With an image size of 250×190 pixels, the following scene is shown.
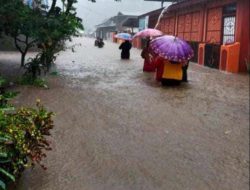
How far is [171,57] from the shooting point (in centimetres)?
1123

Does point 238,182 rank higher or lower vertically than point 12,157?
lower

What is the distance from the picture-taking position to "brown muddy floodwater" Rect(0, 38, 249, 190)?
516 cm

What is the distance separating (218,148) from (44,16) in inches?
260

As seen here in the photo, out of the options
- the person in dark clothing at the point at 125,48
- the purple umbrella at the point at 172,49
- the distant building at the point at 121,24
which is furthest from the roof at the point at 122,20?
the purple umbrella at the point at 172,49

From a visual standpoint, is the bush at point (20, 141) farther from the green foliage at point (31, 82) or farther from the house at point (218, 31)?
the house at point (218, 31)

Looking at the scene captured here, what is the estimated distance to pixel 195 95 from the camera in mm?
10836

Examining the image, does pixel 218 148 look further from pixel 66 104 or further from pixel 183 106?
pixel 66 104

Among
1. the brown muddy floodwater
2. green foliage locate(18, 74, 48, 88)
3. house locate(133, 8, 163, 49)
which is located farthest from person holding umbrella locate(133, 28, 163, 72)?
house locate(133, 8, 163, 49)

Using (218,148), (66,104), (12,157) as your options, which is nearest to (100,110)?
(66,104)

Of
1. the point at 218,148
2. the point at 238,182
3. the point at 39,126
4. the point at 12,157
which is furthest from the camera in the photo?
the point at 218,148

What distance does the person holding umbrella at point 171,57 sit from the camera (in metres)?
11.3

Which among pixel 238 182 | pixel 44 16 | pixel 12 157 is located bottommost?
pixel 238 182

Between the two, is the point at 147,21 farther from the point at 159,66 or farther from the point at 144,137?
→ the point at 144,137

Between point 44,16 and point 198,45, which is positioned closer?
point 44,16
